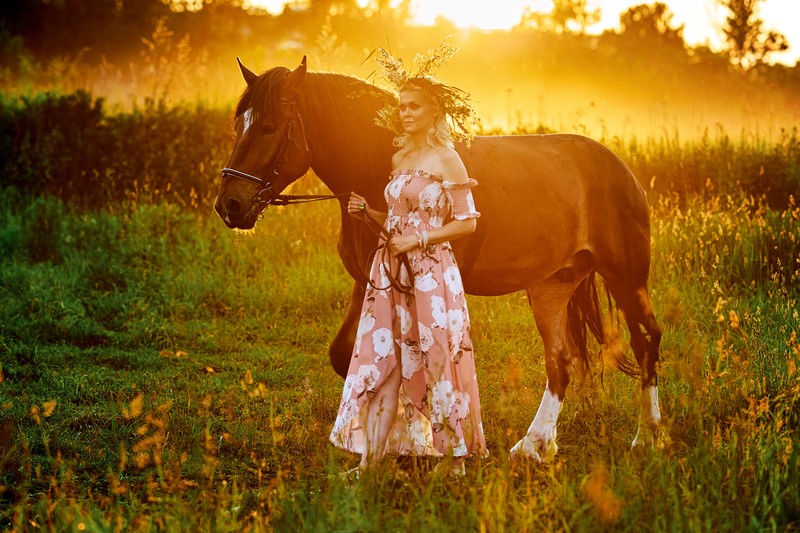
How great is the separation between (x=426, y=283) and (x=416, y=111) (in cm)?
84

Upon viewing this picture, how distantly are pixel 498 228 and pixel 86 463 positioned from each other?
8.52 feet

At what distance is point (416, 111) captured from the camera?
3.79 metres

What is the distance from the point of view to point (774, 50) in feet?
118

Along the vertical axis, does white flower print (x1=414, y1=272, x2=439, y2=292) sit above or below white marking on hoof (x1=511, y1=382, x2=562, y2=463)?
above

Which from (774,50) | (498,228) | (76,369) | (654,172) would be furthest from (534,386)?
(774,50)

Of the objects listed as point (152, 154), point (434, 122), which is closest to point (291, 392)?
point (434, 122)

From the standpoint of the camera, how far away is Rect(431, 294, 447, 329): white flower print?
3.71 meters

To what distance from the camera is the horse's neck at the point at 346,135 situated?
415 centimetres

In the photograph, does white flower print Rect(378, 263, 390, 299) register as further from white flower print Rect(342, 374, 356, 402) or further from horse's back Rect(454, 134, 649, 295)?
horse's back Rect(454, 134, 649, 295)

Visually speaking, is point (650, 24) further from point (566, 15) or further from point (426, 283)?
point (426, 283)

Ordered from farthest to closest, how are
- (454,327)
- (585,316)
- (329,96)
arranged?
(585,316) → (329,96) → (454,327)

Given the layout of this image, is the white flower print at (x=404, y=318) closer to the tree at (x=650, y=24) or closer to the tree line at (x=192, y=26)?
the tree line at (x=192, y=26)

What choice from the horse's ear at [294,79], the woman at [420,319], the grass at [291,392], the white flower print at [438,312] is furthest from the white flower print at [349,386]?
the horse's ear at [294,79]

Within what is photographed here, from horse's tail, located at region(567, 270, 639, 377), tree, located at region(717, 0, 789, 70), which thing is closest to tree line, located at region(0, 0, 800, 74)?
tree, located at region(717, 0, 789, 70)
